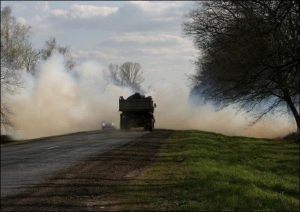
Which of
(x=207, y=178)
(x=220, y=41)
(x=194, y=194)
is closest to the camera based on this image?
(x=194, y=194)

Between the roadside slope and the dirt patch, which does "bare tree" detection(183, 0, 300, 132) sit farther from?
the dirt patch

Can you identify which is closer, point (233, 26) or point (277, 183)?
point (277, 183)

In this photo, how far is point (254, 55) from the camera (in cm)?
1255

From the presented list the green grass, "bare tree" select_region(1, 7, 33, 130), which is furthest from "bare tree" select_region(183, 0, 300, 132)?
"bare tree" select_region(1, 7, 33, 130)

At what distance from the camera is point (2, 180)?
13367mm

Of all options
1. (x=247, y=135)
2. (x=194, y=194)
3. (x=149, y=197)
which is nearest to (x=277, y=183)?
(x=194, y=194)

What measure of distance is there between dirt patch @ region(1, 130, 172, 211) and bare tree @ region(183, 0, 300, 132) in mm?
3898

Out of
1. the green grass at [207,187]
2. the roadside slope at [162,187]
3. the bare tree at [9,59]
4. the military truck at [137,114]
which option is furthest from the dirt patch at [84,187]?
the bare tree at [9,59]

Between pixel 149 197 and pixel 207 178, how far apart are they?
7.75 ft

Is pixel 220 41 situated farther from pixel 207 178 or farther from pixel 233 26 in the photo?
pixel 207 178

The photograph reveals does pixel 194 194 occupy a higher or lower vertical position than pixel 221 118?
lower

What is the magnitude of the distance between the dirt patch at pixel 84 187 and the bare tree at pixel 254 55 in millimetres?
3898

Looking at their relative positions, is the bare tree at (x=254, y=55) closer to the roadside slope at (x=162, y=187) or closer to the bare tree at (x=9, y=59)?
the roadside slope at (x=162, y=187)

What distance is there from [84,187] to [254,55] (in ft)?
19.1
